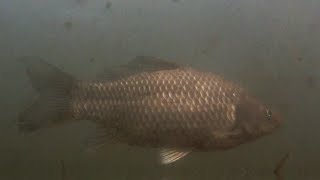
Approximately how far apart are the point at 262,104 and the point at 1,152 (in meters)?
2.99

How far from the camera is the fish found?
2.54 meters

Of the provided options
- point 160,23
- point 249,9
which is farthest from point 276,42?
point 160,23

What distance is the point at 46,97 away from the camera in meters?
2.74

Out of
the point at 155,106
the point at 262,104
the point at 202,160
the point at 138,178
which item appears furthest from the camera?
the point at 202,160

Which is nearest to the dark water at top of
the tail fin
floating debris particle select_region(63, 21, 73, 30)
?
floating debris particle select_region(63, 21, 73, 30)

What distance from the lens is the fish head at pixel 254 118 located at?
2617mm

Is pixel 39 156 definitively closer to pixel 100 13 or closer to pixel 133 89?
pixel 100 13

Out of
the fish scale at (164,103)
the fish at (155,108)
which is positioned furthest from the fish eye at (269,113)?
the fish scale at (164,103)

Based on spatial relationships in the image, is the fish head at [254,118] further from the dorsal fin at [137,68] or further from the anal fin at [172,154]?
the dorsal fin at [137,68]

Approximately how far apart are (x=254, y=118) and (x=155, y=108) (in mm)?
510

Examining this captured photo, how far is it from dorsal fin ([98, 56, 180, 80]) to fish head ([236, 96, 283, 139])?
0.41 metres

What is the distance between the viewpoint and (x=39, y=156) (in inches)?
190

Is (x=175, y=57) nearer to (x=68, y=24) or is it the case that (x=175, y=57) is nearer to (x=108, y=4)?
(x=108, y=4)

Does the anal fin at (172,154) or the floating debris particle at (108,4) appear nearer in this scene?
the anal fin at (172,154)
